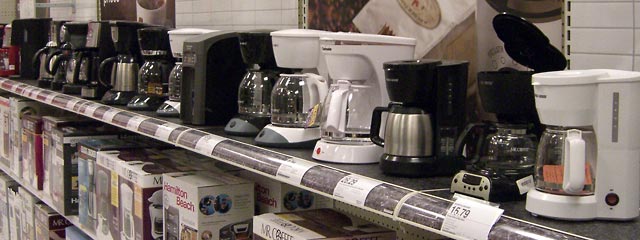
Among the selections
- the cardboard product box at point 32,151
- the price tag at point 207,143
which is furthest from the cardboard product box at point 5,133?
the price tag at point 207,143

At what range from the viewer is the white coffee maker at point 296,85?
7.30 feet

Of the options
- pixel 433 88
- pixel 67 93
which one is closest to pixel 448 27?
pixel 433 88

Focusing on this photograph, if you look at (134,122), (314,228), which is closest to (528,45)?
(314,228)

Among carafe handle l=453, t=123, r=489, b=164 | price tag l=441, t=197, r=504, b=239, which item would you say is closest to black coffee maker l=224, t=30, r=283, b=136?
→ carafe handle l=453, t=123, r=489, b=164

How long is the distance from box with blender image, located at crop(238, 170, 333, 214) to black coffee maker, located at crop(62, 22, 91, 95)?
5.02ft

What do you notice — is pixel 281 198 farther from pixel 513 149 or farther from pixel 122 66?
pixel 122 66

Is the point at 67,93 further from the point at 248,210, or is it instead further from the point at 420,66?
the point at 420,66

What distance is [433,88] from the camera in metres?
1.75

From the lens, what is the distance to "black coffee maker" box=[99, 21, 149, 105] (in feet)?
10.9

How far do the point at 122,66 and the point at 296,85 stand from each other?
136cm

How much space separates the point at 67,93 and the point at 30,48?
4.31 feet

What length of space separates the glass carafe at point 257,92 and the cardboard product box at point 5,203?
2.87 meters

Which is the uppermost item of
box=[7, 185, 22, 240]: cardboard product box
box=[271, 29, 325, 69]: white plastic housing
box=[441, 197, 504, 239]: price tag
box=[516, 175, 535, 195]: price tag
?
box=[271, 29, 325, 69]: white plastic housing

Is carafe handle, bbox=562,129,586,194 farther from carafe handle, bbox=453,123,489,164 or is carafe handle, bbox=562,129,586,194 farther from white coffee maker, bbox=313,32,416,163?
white coffee maker, bbox=313,32,416,163
